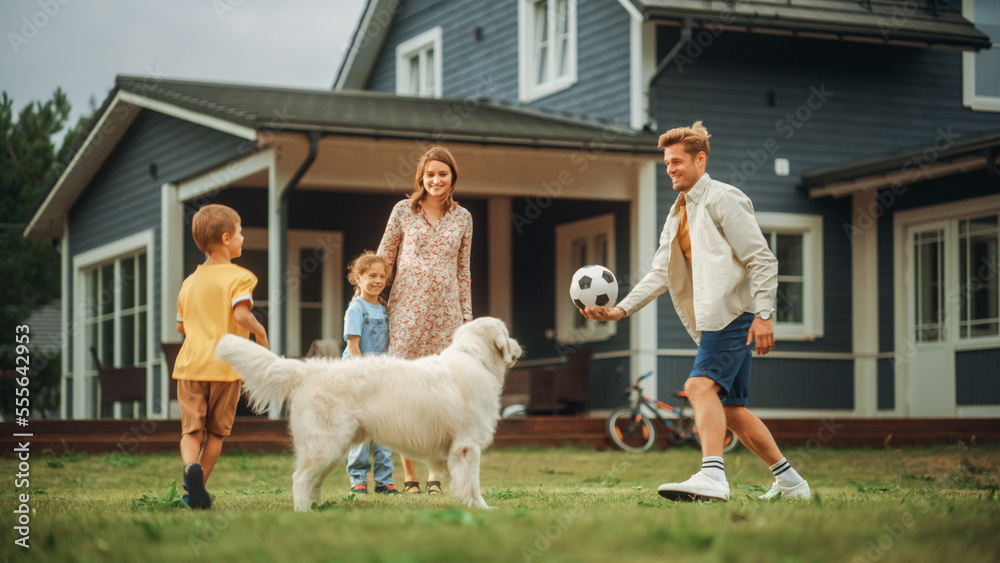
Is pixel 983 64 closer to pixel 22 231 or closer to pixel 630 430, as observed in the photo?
pixel 630 430

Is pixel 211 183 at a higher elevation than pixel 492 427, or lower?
higher

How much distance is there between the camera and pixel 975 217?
14.2 m

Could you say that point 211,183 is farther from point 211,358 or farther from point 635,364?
point 211,358

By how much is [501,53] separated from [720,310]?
41.6ft

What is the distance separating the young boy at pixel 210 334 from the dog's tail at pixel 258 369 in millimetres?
369

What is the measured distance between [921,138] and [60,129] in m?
17.7

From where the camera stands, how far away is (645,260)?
14.0 meters

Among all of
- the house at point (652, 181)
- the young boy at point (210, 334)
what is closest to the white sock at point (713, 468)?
the young boy at point (210, 334)

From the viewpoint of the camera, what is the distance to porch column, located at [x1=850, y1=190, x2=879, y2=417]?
15430 mm

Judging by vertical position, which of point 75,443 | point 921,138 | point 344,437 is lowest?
point 75,443

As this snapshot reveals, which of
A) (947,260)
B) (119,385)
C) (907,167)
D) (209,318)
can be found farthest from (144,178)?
(209,318)

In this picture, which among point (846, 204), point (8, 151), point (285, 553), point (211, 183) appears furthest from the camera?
point (8, 151)

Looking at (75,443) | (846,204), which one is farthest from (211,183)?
(846,204)

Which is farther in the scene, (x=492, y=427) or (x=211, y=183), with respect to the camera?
(x=211, y=183)
